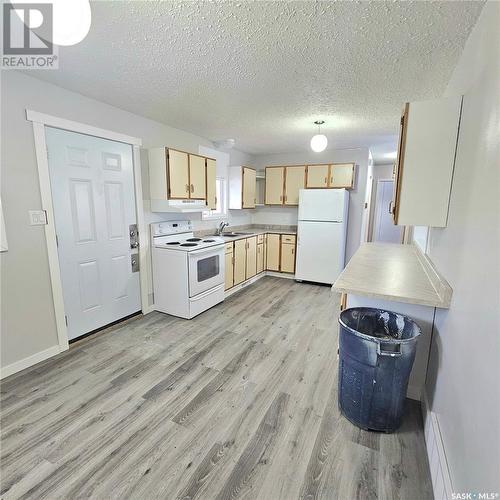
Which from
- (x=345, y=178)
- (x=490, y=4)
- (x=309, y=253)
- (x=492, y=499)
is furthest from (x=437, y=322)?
(x=345, y=178)

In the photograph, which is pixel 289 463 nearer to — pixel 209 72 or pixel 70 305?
pixel 70 305

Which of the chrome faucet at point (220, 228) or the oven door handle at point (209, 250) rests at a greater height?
the chrome faucet at point (220, 228)

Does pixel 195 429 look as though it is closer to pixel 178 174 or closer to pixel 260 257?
pixel 178 174

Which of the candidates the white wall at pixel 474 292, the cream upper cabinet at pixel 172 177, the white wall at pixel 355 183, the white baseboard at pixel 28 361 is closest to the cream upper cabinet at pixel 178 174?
the cream upper cabinet at pixel 172 177

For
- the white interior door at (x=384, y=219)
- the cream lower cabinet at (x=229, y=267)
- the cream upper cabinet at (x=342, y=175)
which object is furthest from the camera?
the white interior door at (x=384, y=219)

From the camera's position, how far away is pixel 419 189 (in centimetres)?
174

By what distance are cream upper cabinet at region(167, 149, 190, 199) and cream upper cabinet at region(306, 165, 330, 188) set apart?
7.90 feet

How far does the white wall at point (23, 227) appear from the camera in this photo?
2096mm

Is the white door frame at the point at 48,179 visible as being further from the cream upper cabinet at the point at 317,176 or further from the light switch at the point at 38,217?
the cream upper cabinet at the point at 317,176

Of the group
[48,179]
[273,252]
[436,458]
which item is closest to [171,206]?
[48,179]

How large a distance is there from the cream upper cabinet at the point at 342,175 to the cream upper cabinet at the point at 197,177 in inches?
92.3

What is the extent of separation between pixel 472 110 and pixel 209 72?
5.77 feet

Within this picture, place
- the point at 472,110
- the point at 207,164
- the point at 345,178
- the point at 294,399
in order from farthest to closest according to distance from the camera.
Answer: the point at 345,178, the point at 207,164, the point at 294,399, the point at 472,110


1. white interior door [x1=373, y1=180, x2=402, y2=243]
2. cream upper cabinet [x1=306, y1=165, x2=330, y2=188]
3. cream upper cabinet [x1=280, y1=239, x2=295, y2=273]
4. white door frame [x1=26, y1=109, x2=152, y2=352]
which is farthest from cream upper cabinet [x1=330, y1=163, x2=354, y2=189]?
white door frame [x1=26, y1=109, x2=152, y2=352]
